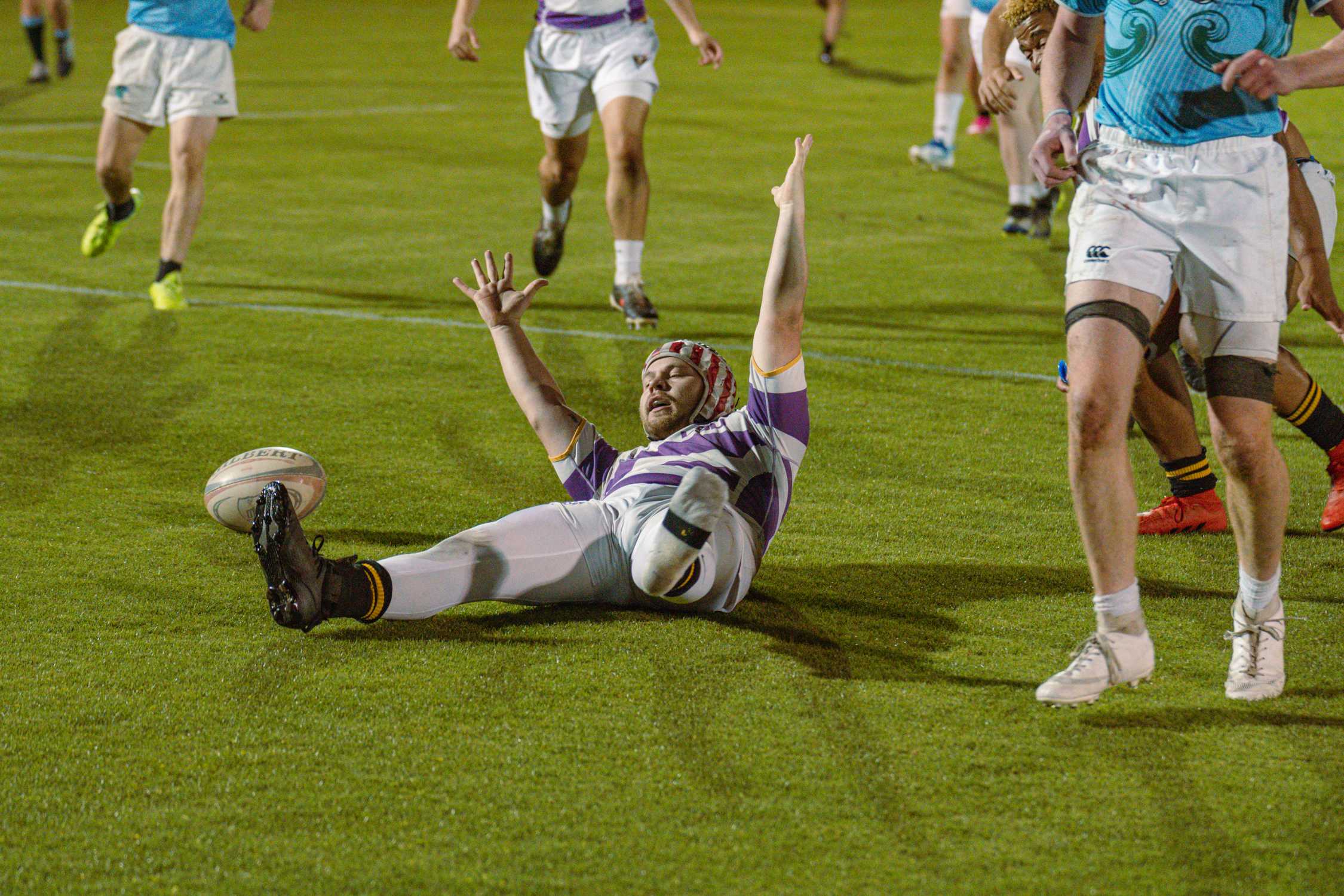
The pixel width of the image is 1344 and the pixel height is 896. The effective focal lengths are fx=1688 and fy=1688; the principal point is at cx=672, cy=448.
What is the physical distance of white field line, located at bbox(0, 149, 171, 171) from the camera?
13914 millimetres

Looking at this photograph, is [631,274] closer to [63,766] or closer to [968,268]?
[968,268]

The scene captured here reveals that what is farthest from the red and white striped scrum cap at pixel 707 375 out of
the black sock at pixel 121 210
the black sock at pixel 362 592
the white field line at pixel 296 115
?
the white field line at pixel 296 115

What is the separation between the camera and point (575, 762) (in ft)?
11.7

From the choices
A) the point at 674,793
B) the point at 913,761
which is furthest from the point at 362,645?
the point at 913,761

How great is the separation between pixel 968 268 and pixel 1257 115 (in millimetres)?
6340

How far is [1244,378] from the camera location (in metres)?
3.90

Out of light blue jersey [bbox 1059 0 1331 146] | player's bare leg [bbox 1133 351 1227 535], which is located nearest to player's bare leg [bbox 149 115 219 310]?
player's bare leg [bbox 1133 351 1227 535]

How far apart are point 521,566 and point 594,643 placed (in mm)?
298

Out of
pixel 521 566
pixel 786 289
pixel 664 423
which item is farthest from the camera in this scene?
pixel 664 423

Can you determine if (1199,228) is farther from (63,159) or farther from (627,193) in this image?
(63,159)

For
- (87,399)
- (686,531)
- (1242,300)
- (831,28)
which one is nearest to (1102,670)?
(1242,300)

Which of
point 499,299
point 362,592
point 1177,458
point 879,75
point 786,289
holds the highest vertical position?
point 786,289

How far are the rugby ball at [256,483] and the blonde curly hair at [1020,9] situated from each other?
2.73 metres

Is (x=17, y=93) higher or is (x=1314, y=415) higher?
(x=1314, y=415)
